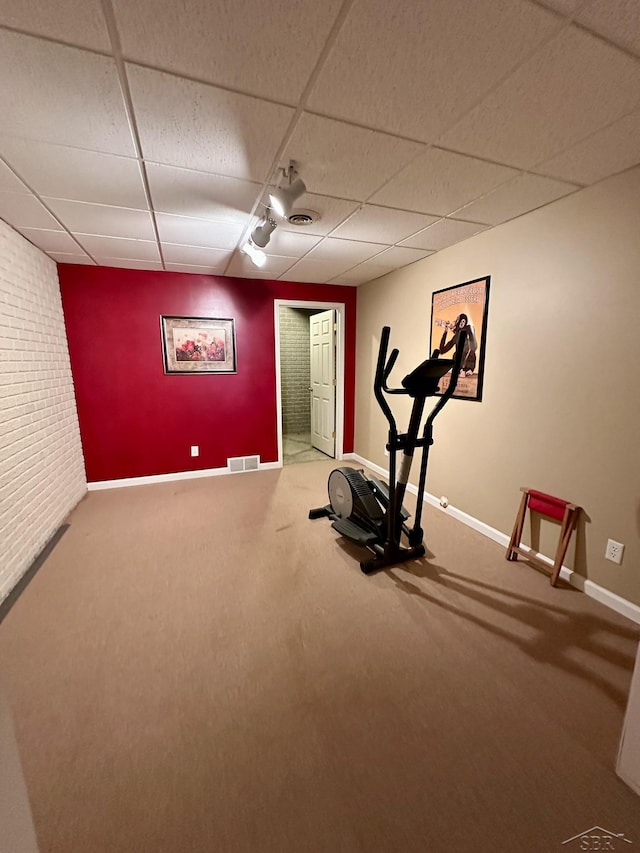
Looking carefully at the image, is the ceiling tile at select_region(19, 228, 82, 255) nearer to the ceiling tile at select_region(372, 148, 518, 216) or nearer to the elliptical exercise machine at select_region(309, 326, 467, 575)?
the ceiling tile at select_region(372, 148, 518, 216)

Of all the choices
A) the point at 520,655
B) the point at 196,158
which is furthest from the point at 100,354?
the point at 520,655

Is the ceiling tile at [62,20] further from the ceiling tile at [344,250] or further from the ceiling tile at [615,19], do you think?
the ceiling tile at [344,250]

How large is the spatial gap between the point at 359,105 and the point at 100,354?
341 centimetres

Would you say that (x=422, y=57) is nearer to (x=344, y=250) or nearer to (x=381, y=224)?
(x=381, y=224)

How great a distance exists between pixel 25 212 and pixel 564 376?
366cm

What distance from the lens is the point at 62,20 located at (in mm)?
990

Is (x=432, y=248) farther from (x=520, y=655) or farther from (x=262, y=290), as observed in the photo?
(x=520, y=655)

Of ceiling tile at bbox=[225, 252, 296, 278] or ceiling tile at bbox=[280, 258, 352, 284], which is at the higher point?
ceiling tile at bbox=[280, 258, 352, 284]

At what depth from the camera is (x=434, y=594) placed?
82.4 inches

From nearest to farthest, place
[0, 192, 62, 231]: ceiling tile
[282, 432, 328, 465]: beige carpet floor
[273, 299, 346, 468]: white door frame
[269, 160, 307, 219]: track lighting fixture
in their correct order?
[269, 160, 307, 219]: track lighting fixture, [0, 192, 62, 231]: ceiling tile, [273, 299, 346, 468]: white door frame, [282, 432, 328, 465]: beige carpet floor

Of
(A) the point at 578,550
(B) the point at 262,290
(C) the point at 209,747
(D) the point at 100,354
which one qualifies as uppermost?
(B) the point at 262,290

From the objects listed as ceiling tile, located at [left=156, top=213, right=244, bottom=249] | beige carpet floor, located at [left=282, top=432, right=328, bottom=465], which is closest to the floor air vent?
beige carpet floor, located at [left=282, top=432, right=328, bottom=465]

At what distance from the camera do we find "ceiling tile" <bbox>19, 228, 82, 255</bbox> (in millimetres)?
2562

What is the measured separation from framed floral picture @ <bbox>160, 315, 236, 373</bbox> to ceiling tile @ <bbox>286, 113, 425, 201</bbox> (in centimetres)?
233
